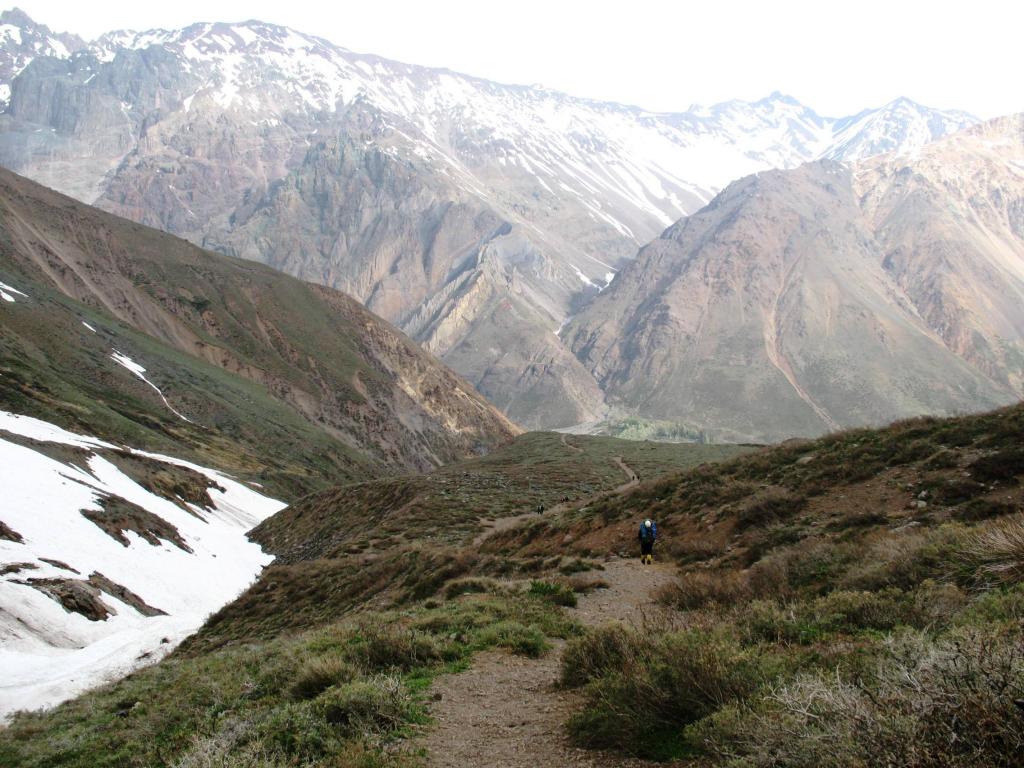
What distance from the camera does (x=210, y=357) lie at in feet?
323

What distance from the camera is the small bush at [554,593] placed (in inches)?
523

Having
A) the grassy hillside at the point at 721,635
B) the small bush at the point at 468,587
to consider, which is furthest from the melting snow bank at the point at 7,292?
the small bush at the point at 468,587

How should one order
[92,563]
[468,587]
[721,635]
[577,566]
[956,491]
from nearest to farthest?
[721,635] < [956,491] < [468,587] < [577,566] < [92,563]

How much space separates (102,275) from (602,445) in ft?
244

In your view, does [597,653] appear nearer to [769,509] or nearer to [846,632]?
[846,632]

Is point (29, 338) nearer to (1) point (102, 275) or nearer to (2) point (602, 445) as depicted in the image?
(1) point (102, 275)

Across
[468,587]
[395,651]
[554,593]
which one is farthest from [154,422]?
[395,651]

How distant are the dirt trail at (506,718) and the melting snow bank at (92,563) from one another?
11656mm

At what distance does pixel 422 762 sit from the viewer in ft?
20.7

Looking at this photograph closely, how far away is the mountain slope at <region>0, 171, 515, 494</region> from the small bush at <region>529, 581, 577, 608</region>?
4430 cm

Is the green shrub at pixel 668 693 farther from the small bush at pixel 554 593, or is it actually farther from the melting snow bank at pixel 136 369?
the melting snow bank at pixel 136 369

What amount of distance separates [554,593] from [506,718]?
20.5ft

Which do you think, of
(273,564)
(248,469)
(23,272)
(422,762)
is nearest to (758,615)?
(422,762)

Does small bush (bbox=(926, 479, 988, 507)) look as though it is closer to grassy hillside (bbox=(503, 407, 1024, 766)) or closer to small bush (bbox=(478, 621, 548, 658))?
grassy hillside (bbox=(503, 407, 1024, 766))
